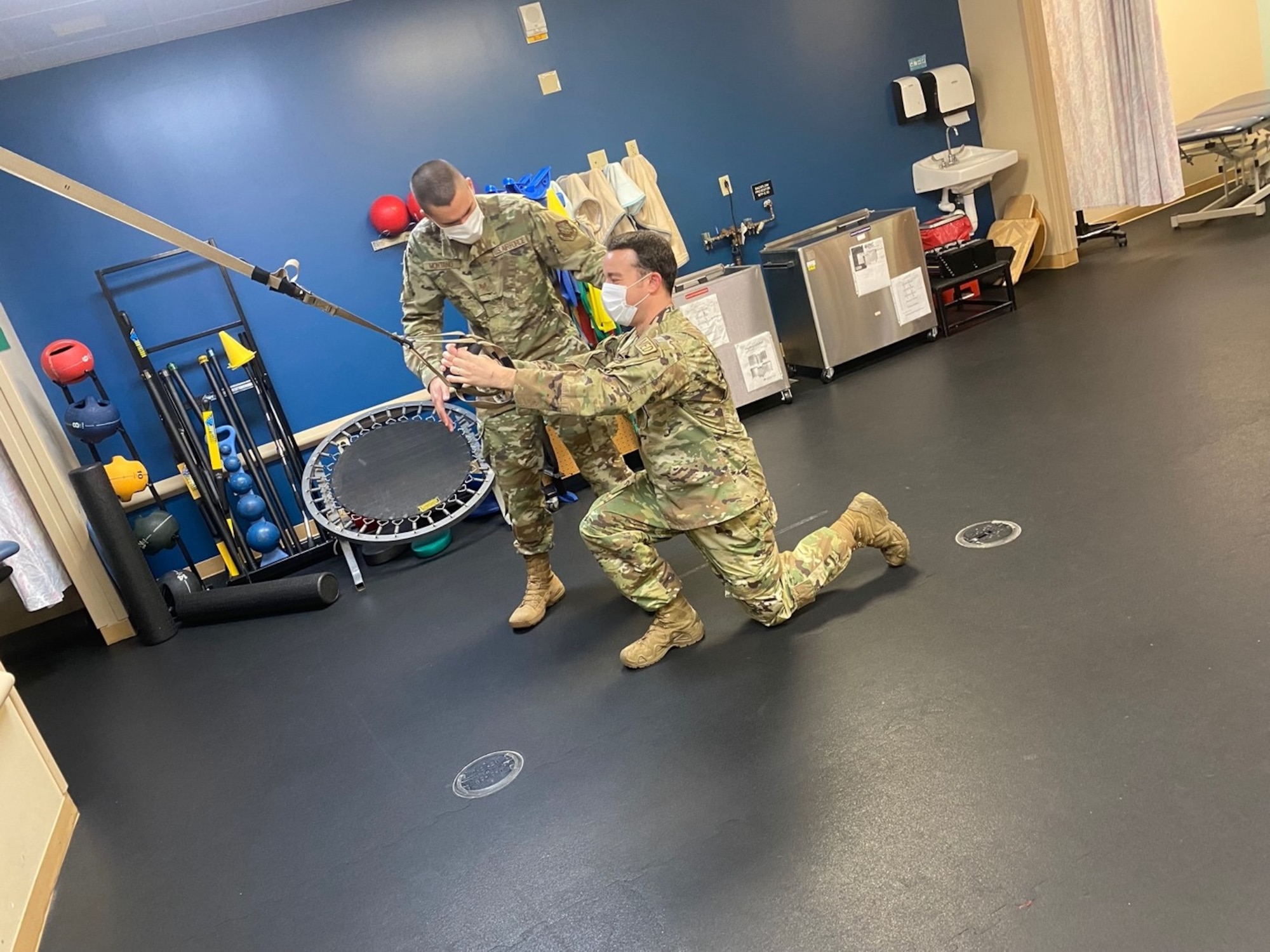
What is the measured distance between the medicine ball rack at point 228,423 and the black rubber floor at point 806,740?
63 centimetres

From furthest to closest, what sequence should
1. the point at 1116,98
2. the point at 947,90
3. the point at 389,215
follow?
the point at 947,90 → the point at 1116,98 → the point at 389,215

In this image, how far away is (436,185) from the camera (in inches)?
115

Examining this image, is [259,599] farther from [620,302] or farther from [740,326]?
[740,326]

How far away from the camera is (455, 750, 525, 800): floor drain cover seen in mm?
2480

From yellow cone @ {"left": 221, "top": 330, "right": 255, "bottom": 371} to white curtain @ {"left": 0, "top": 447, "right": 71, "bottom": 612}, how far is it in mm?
1063

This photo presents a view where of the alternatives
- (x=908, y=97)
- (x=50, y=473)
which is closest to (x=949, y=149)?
(x=908, y=97)

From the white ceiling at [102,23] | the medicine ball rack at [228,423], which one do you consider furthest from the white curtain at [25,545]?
the white ceiling at [102,23]

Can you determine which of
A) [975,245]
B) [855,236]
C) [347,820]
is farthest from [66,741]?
[975,245]

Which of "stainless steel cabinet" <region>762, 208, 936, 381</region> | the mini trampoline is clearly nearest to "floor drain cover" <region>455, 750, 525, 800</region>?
the mini trampoline

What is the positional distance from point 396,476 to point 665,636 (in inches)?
87.5

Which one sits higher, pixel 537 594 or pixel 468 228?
pixel 468 228

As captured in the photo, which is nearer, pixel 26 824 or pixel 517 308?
pixel 26 824

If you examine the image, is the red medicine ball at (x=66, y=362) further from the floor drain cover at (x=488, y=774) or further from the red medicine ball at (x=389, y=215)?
the floor drain cover at (x=488, y=774)

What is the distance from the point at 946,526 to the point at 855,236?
2738 mm
